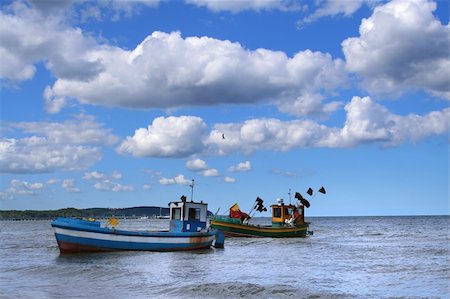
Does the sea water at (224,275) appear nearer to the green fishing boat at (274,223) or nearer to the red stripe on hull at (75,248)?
the red stripe on hull at (75,248)

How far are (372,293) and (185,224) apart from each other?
55.7 ft

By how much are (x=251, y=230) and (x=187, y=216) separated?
1512 centimetres

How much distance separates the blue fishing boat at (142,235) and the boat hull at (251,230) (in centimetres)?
1248

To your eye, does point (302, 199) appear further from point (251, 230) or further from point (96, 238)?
point (96, 238)

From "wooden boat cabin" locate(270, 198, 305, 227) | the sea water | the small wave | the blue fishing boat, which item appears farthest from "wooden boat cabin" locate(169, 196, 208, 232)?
"wooden boat cabin" locate(270, 198, 305, 227)

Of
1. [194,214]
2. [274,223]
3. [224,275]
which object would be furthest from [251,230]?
[224,275]

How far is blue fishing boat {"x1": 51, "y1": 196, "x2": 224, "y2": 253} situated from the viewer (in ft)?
93.7

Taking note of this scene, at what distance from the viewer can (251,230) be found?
47.5 meters

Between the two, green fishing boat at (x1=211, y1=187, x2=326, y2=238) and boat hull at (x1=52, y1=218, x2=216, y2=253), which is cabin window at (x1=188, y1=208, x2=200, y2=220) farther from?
green fishing boat at (x1=211, y1=187, x2=326, y2=238)

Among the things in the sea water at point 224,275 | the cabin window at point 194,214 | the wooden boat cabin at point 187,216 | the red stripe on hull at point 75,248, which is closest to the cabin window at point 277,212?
the sea water at point 224,275

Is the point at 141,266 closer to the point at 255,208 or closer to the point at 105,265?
the point at 105,265

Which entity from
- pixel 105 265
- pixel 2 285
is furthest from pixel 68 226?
pixel 2 285

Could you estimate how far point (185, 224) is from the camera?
33.3 meters

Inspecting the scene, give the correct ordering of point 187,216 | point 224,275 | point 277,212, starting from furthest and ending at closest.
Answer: point 277,212 → point 187,216 → point 224,275
